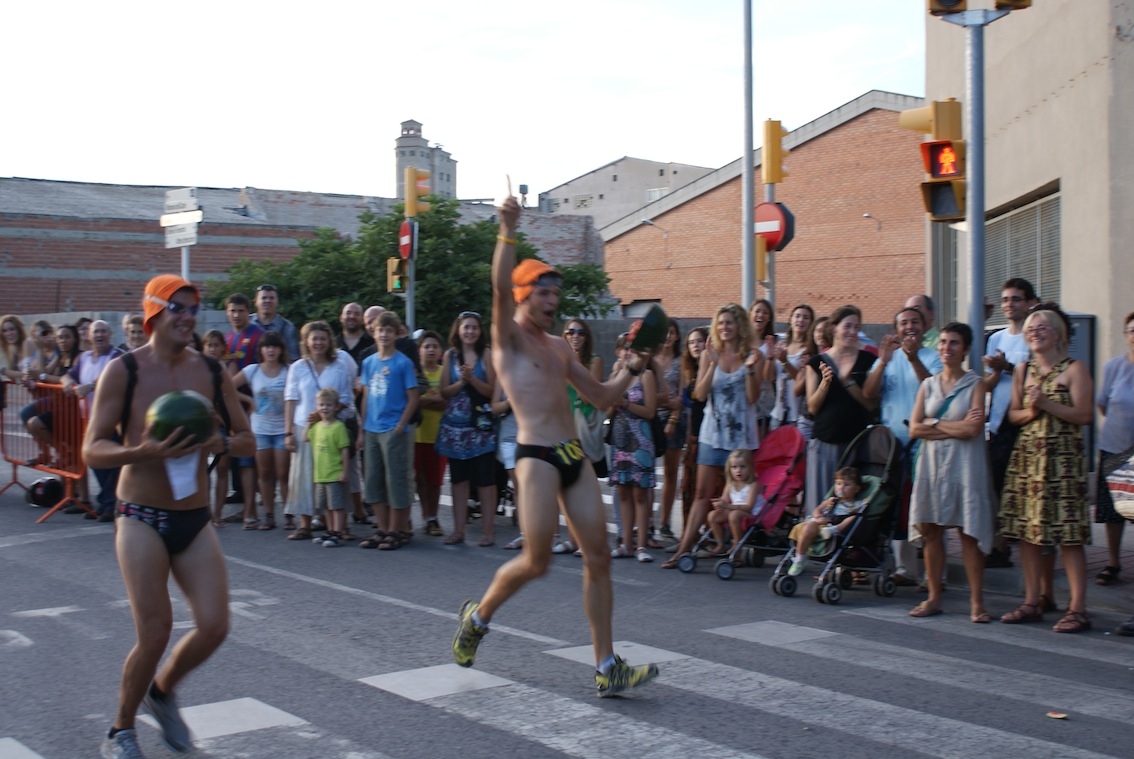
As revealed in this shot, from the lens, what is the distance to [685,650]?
6.62 metres

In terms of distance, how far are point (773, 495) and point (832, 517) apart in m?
0.78

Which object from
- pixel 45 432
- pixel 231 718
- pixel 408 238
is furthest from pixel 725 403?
pixel 408 238

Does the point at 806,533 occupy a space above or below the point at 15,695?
above

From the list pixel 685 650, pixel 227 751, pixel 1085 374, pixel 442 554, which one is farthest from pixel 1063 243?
pixel 227 751

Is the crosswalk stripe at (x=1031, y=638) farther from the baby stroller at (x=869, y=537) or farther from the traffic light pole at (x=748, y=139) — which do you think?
the traffic light pole at (x=748, y=139)

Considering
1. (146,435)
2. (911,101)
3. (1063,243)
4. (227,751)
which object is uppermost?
(911,101)

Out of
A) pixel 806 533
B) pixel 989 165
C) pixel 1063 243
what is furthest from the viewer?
pixel 989 165

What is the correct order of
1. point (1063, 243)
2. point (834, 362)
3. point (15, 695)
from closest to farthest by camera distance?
point (15, 695), point (834, 362), point (1063, 243)

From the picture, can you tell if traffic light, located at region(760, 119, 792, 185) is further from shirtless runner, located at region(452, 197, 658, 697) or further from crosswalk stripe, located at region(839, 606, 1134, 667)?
shirtless runner, located at region(452, 197, 658, 697)

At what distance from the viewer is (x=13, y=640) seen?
6.82 metres

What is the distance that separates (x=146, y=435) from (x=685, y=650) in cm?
333

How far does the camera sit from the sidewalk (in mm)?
7973

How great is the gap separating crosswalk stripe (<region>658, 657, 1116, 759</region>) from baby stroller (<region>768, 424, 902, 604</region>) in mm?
2209

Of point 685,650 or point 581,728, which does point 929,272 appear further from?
point 581,728
